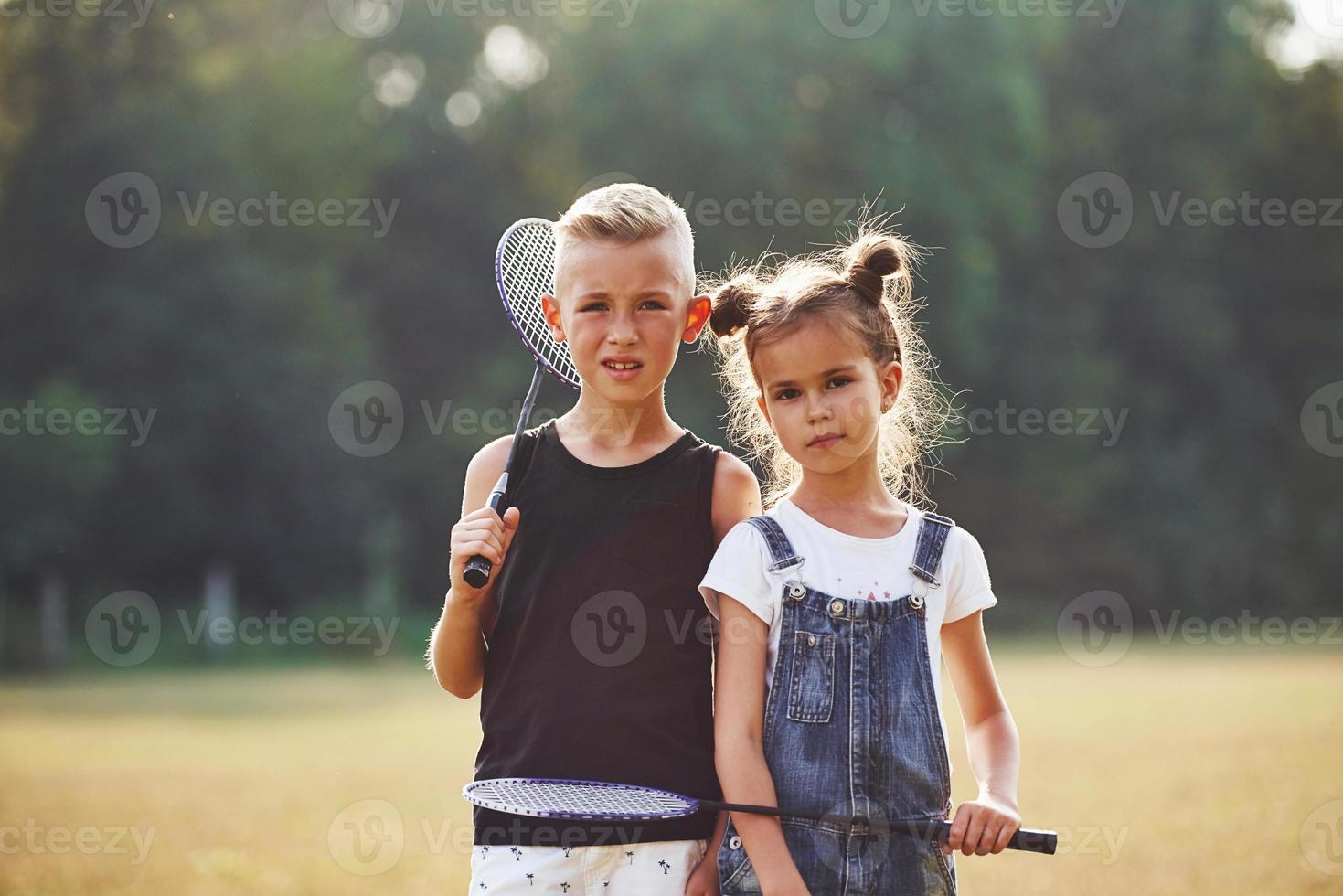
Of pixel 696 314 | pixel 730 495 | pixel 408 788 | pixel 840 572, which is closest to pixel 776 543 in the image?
pixel 840 572

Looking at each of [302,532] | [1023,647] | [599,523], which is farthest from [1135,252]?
[599,523]

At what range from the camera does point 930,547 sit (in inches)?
112

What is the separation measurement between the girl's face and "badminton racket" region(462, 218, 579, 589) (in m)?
0.65

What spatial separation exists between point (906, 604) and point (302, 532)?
21.2m

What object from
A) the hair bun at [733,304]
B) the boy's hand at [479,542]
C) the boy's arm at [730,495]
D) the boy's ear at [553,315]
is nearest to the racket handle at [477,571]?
the boy's hand at [479,542]

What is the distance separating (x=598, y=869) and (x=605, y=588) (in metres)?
0.53

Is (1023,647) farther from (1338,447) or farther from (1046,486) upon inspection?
(1338,447)

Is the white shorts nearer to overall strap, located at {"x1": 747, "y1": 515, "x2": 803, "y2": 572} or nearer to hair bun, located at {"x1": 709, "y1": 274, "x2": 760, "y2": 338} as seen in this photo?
Answer: overall strap, located at {"x1": 747, "y1": 515, "x2": 803, "y2": 572}

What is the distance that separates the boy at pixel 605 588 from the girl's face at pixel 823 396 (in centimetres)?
23

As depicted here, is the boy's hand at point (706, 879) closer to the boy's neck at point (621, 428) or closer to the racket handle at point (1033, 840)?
the racket handle at point (1033, 840)

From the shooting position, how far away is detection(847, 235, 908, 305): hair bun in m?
2.97

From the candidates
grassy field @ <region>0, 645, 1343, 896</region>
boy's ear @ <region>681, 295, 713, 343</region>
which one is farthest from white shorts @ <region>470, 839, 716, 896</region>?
grassy field @ <region>0, 645, 1343, 896</region>

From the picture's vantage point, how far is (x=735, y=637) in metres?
2.73

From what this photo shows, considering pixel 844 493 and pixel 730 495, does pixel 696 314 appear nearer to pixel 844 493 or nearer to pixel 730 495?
pixel 730 495
